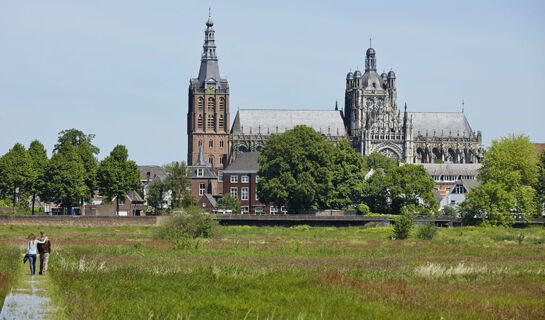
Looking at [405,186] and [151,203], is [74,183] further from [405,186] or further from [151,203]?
[405,186]

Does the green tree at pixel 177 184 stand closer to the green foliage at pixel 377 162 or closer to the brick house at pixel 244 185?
the brick house at pixel 244 185

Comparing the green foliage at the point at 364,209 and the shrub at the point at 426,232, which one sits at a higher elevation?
the green foliage at the point at 364,209

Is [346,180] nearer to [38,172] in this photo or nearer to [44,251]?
[38,172]

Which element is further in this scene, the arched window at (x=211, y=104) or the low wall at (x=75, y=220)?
the arched window at (x=211, y=104)

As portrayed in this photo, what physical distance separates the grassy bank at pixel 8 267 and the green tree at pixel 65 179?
48.5 meters

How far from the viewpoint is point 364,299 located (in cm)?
2877

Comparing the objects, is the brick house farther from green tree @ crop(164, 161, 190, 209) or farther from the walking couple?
the walking couple

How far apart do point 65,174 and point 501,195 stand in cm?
4654

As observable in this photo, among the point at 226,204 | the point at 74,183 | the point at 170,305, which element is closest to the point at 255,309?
the point at 170,305

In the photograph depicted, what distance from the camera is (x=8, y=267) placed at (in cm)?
3578

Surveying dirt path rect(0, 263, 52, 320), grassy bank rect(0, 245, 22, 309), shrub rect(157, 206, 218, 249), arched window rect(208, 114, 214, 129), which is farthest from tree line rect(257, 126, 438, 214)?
arched window rect(208, 114, 214, 129)

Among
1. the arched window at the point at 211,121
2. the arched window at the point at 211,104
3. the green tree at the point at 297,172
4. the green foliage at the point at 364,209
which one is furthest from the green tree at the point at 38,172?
the arched window at the point at 211,104

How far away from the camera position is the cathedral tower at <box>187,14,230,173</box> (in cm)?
18200

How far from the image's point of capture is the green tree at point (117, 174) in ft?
340
